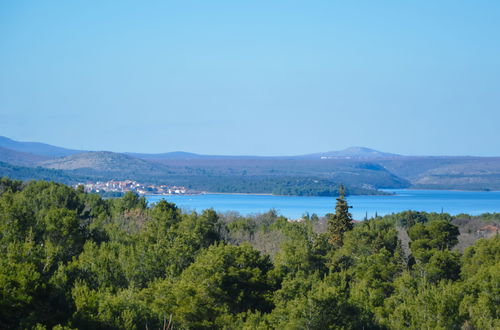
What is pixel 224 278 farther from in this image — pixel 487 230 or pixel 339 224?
pixel 487 230

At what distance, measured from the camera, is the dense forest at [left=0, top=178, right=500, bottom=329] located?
90.6 ft

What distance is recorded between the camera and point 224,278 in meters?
36.7

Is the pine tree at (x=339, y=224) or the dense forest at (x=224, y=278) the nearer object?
the dense forest at (x=224, y=278)

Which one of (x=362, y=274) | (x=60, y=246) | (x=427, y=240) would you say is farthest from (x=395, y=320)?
(x=427, y=240)

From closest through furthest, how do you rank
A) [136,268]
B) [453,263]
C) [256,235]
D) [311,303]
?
[311,303] → [136,268] → [453,263] → [256,235]

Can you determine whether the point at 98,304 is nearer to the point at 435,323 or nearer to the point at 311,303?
the point at 311,303

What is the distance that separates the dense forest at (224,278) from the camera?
90.6 ft

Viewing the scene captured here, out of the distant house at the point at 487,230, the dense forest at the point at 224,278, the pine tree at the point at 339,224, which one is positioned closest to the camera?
the dense forest at the point at 224,278

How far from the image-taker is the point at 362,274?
47.3m

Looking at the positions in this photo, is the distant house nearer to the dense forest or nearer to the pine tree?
the dense forest

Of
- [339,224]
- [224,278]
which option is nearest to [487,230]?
[339,224]

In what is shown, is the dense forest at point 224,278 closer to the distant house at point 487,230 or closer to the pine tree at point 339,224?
the pine tree at point 339,224

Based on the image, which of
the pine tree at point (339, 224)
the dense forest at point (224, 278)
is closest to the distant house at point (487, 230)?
the dense forest at point (224, 278)

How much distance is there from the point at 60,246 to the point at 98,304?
17698 mm
